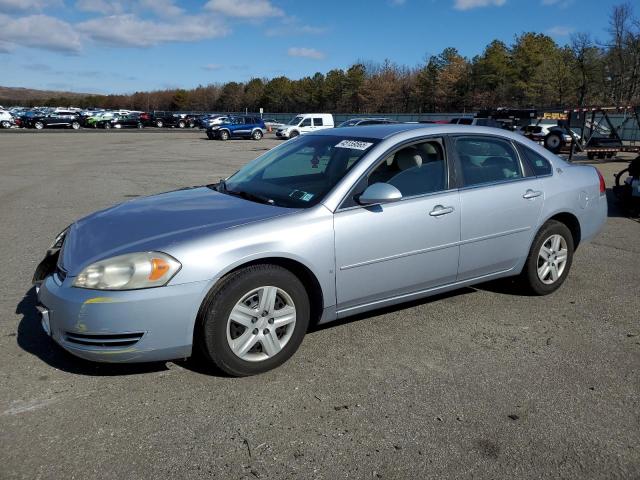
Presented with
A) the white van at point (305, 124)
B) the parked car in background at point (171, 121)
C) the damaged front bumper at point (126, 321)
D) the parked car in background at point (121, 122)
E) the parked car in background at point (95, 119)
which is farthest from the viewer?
the parked car in background at point (171, 121)

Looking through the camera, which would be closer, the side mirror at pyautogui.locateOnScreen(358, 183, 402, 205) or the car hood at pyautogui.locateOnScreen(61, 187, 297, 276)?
the car hood at pyautogui.locateOnScreen(61, 187, 297, 276)

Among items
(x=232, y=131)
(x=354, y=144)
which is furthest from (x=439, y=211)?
(x=232, y=131)

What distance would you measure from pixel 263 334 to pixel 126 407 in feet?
2.88

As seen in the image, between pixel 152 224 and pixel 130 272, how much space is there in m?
0.54

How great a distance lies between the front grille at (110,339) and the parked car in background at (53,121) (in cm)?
5240

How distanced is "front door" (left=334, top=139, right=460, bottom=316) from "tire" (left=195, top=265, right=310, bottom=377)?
1.20 ft

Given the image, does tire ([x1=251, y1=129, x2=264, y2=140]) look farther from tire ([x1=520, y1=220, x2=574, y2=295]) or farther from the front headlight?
the front headlight

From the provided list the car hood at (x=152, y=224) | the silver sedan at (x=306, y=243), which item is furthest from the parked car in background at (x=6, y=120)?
the car hood at (x=152, y=224)

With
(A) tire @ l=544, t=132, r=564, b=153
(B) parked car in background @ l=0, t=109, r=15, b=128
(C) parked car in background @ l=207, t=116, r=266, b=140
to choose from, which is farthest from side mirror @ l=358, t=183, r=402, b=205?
(B) parked car in background @ l=0, t=109, r=15, b=128

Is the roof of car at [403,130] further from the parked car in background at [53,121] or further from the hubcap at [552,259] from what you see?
the parked car in background at [53,121]

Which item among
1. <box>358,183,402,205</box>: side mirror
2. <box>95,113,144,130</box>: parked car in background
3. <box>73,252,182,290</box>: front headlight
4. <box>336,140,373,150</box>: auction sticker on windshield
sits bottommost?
<box>73,252,182,290</box>: front headlight

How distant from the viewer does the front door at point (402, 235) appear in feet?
12.0

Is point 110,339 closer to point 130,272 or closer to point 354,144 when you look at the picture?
point 130,272

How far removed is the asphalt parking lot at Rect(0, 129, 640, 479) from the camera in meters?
2.58
